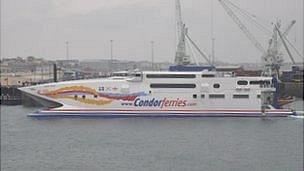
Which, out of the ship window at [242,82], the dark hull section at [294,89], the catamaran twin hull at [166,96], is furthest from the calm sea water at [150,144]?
the dark hull section at [294,89]

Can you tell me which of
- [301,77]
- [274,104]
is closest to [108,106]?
[274,104]

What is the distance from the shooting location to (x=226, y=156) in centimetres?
1367

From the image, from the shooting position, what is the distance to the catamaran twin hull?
24.5 meters

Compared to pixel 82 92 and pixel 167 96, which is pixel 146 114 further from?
pixel 82 92

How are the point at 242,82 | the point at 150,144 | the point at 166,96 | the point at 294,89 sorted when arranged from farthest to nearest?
1. the point at 294,89
2. the point at 242,82
3. the point at 166,96
4. the point at 150,144

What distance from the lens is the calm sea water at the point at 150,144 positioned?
12.7m

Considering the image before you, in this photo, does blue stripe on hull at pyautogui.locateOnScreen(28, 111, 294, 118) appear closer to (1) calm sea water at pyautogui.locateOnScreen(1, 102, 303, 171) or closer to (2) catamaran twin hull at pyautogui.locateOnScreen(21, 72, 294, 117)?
(2) catamaran twin hull at pyautogui.locateOnScreen(21, 72, 294, 117)

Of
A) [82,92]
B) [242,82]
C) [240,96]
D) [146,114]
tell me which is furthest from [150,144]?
[242,82]

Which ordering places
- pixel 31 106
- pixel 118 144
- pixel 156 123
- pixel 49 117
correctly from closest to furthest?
pixel 118 144 < pixel 156 123 < pixel 49 117 < pixel 31 106

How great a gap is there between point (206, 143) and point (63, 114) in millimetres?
9749

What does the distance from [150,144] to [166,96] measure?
348 inches

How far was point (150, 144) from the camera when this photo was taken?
51.7 ft

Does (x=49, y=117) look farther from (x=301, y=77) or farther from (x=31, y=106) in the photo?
(x=301, y=77)

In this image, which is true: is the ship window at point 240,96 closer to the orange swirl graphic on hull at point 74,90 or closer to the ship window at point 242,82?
the ship window at point 242,82
